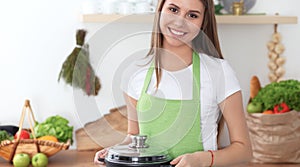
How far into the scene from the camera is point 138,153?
1046mm

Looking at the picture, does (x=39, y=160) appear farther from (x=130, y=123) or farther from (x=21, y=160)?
(x=130, y=123)

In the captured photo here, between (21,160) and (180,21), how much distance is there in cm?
105

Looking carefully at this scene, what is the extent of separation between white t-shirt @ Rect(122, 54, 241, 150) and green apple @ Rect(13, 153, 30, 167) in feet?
2.84

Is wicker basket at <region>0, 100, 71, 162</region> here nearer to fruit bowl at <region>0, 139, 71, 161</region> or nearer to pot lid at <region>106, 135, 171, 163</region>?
fruit bowl at <region>0, 139, 71, 161</region>

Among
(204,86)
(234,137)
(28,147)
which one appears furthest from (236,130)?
(28,147)

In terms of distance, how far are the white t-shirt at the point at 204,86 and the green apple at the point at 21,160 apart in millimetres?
867

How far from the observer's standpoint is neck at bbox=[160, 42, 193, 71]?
1.10m

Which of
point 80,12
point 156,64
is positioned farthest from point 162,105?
point 80,12

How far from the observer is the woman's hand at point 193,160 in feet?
3.53

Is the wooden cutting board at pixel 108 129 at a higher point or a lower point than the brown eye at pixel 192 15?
lower

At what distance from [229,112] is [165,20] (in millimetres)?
280

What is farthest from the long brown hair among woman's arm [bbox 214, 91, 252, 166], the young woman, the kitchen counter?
the kitchen counter

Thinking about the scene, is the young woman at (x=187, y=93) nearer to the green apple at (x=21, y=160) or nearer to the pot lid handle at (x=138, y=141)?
the pot lid handle at (x=138, y=141)

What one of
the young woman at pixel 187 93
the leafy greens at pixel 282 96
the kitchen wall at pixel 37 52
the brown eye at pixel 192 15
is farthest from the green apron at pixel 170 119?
the kitchen wall at pixel 37 52
